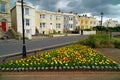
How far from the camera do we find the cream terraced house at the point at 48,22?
50153 mm

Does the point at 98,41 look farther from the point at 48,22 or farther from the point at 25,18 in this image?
the point at 48,22

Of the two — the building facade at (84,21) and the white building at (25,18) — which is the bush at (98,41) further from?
the building facade at (84,21)

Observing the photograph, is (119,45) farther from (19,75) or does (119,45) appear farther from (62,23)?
(62,23)

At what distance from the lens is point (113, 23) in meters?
132

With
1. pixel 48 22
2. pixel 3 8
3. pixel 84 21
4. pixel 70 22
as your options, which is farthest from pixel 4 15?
pixel 84 21

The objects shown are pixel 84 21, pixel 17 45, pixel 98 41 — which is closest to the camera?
pixel 98 41

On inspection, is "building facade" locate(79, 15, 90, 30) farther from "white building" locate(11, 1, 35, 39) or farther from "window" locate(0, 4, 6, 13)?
"window" locate(0, 4, 6, 13)

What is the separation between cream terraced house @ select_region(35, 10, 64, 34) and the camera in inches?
1975

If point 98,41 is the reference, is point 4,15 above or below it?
above

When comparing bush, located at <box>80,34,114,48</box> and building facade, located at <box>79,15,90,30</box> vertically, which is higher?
building facade, located at <box>79,15,90,30</box>

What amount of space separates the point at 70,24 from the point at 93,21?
28.8 metres

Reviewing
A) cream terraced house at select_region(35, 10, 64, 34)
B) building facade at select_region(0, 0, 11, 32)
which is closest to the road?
building facade at select_region(0, 0, 11, 32)

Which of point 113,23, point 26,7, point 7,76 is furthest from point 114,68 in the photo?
point 113,23

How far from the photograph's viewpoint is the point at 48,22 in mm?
52844
